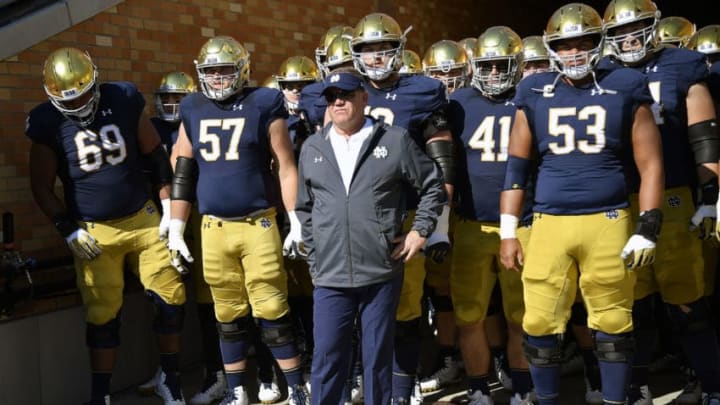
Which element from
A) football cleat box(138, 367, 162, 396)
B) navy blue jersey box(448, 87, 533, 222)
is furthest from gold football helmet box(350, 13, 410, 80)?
football cleat box(138, 367, 162, 396)

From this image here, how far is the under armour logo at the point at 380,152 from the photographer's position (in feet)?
13.0

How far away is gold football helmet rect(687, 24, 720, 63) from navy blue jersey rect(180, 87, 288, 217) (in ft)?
9.03

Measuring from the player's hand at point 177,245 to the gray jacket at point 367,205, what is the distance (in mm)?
1169

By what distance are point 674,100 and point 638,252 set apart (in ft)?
3.65

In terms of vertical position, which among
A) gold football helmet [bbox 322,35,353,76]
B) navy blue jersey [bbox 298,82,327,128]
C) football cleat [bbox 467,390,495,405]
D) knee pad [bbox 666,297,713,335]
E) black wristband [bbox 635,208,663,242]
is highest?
gold football helmet [bbox 322,35,353,76]

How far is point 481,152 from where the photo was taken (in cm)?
496

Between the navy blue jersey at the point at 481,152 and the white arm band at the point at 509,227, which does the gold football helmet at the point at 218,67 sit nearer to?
the navy blue jersey at the point at 481,152

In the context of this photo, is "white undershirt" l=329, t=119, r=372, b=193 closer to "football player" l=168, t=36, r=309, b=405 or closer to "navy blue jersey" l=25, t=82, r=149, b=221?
"football player" l=168, t=36, r=309, b=405

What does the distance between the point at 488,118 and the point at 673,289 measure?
1349 mm

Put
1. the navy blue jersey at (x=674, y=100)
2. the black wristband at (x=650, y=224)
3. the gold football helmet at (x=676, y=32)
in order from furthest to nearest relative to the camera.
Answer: the gold football helmet at (x=676, y=32), the navy blue jersey at (x=674, y=100), the black wristband at (x=650, y=224)

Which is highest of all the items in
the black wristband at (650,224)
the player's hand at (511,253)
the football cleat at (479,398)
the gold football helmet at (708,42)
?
the gold football helmet at (708,42)

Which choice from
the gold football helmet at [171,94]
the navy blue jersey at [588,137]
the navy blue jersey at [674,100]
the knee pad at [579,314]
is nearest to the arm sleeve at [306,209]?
the navy blue jersey at [588,137]

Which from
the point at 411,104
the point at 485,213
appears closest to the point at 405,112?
the point at 411,104

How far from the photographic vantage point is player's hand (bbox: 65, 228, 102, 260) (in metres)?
4.89
